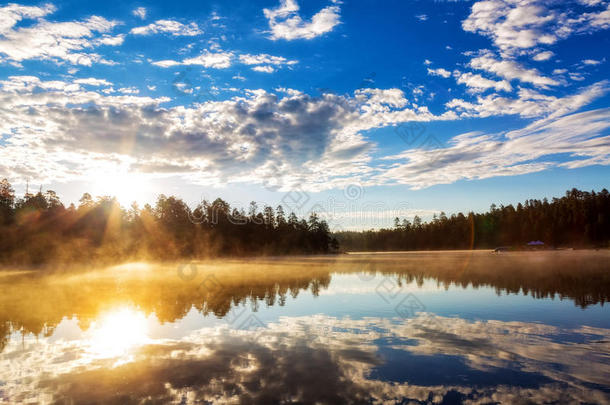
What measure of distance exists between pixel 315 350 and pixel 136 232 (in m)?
119

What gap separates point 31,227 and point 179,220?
43173 millimetres

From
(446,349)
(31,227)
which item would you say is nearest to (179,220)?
(31,227)

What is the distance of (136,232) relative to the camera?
12062cm

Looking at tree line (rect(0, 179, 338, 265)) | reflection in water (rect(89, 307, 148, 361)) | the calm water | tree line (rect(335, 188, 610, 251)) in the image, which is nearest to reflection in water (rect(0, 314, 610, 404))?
the calm water

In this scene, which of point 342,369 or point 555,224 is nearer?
point 342,369

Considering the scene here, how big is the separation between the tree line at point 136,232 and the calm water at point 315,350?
80.1 meters

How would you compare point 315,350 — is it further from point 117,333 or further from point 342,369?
point 117,333

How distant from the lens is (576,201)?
475 ft

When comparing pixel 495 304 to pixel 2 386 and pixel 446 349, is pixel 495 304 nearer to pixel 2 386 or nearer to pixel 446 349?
pixel 446 349

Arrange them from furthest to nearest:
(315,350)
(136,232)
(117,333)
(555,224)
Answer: (555,224) → (136,232) → (117,333) → (315,350)

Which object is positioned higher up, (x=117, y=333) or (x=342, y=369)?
(x=342, y=369)


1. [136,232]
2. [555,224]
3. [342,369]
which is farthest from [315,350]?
[555,224]

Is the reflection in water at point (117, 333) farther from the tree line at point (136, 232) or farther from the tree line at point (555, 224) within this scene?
the tree line at point (555, 224)

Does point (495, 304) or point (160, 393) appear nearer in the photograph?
point (160, 393)
